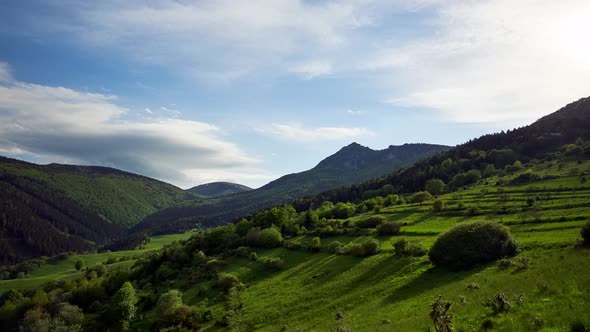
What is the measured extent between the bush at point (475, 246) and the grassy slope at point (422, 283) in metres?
1.90

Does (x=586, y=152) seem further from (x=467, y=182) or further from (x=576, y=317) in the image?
(x=576, y=317)

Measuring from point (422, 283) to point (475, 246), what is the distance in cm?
858

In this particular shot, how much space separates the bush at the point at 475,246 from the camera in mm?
41156

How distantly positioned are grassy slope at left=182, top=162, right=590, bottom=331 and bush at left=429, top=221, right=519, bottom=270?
190 cm

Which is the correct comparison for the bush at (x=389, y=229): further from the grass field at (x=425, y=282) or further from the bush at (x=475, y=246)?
the bush at (x=475, y=246)

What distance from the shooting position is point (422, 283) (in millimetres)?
40188

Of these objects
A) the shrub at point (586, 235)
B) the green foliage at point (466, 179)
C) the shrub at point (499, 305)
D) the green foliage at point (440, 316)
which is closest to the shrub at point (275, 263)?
the shrub at point (586, 235)

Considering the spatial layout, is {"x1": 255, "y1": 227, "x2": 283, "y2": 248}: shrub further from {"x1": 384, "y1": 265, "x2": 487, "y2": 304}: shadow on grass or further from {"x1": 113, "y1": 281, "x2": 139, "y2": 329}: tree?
{"x1": 384, "y1": 265, "x2": 487, "y2": 304}: shadow on grass

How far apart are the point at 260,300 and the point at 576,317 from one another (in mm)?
45513

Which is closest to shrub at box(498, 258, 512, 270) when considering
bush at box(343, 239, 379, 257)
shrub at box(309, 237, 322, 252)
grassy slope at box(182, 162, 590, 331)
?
grassy slope at box(182, 162, 590, 331)

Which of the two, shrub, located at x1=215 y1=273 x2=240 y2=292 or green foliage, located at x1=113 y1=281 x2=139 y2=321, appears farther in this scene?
green foliage, located at x1=113 y1=281 x2=139 y2=321

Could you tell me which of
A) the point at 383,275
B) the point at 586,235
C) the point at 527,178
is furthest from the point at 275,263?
the point at 527,178

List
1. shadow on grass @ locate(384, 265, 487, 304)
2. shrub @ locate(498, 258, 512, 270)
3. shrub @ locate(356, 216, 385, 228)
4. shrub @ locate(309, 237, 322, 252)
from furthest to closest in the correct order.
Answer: shrub @ locate(356, 216, 385, 228)
shrub @ locate(309, 237, 322, 252)
shadow on grass @ locate(384, 265, 487, 304)
shrub @ locate(498, 258, 512, 270)

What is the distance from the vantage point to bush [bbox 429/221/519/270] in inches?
1620
